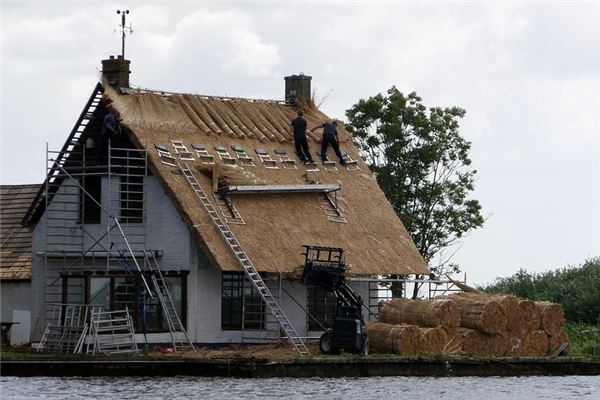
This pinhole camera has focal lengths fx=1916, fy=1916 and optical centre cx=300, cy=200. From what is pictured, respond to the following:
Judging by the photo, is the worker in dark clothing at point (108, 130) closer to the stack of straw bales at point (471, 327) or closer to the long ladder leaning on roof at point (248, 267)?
the long ladder leaning on roof at point (248, 267)

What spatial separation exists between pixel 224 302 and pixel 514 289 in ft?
51.9

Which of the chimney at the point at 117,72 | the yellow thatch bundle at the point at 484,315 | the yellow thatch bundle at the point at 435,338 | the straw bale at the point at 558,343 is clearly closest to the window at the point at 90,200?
the chimney at the point at 117,72

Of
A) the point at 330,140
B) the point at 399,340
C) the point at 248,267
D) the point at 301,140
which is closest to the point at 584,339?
the point at 399,340

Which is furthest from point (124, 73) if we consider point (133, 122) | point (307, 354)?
point (307, 354)

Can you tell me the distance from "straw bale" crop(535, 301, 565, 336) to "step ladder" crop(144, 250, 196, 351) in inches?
407

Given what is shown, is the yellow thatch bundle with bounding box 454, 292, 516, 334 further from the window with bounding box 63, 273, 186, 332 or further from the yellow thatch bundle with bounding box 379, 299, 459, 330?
the window with bounding box 63, 273, 186, 332

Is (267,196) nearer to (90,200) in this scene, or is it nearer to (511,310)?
(90,200)

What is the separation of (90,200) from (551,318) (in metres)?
14.4

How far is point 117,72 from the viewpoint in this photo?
6022 centimetres

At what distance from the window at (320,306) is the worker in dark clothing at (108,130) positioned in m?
7.52

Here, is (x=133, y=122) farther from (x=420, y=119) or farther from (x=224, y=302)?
(x=420, y=119)

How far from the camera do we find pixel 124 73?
60281 mm

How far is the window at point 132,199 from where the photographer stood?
188 ft

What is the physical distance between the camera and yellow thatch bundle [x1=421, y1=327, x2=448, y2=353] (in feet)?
178
